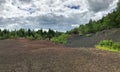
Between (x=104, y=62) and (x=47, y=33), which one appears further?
(x=47, y=33)

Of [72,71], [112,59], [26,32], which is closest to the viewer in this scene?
[72,71]

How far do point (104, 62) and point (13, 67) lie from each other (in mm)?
5511

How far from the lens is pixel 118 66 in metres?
15.0

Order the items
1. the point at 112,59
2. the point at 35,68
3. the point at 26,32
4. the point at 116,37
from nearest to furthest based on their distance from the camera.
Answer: the point at 35,68, the point at 112,59, the point at 116,37, the point at 26,32

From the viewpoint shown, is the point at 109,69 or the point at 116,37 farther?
the point at 116,37

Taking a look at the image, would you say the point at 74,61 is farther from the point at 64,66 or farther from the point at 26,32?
the point at 26,32

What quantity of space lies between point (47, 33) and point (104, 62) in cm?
10723

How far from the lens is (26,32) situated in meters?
120

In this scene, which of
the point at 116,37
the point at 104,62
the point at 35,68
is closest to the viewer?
the point at 35,68

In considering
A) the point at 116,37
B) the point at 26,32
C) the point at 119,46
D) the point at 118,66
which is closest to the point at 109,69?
the point at 118,66

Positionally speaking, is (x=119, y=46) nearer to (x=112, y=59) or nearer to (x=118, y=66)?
(x=112, y=59)

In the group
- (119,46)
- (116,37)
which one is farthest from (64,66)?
(116,37)

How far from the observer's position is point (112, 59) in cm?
1745

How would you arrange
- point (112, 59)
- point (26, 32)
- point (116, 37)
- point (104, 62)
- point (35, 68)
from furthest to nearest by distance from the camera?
point (26, 32) → point (116, 37) → point (112, 59) → point (104, 62) → point (35, 68)
